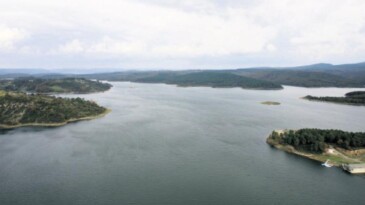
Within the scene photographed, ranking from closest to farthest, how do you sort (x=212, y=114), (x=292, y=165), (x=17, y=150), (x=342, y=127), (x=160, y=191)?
(x=160, y=191)
(x=292, y=165)
(x=17, y=150)
(x=342, y=127)
(x=212, y=114)

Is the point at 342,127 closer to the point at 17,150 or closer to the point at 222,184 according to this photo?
the point at 222,184

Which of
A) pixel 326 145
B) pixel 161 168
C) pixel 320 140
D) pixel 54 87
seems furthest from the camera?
pixel 54 87

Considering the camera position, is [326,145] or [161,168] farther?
[326,145]

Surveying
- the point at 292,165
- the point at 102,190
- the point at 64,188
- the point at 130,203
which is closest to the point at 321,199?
the point at 292,165

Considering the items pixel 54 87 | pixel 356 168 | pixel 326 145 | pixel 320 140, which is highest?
pixel 54 87

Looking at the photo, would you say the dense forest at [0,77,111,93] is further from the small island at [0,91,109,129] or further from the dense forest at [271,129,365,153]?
the dense forest at [271,129,365,153]

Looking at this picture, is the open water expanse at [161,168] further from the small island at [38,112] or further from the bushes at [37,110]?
the bushes at [37,110]

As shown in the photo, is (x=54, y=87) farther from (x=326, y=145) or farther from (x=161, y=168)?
(x=326, y=145)

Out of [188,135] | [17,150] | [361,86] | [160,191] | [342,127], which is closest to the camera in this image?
[160,191]

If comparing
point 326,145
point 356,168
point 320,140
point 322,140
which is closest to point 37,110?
point 320,140
